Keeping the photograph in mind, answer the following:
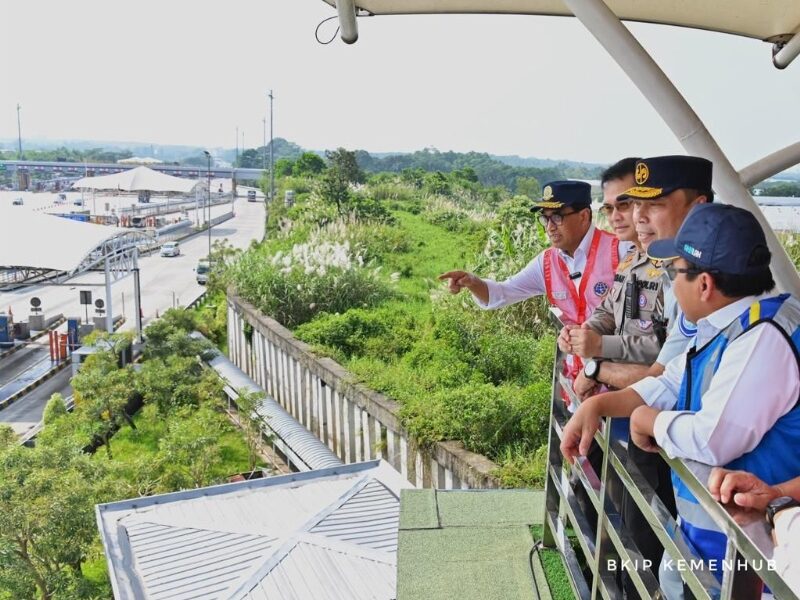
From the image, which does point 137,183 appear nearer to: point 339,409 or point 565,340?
point 339,409

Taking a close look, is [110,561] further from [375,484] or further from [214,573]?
[375,484]

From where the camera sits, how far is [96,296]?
2547 cm

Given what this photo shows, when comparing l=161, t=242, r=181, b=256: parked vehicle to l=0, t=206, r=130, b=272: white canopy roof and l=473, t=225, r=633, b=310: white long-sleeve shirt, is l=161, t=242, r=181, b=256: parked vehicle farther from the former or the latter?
l=473, t=225, r=633, b=310: white long-sleeve shirt

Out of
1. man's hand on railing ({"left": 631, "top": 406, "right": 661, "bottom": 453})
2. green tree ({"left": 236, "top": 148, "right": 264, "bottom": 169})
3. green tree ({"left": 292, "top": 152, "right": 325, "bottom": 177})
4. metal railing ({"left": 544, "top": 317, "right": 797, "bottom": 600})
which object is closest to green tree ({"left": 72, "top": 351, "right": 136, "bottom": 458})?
metal railing ({"left": 544, "top": 317, "right": 797, "bottom": 600})

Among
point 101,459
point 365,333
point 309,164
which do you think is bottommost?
point 101,459

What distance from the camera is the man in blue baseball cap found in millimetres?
1336

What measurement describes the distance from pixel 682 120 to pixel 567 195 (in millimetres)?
730

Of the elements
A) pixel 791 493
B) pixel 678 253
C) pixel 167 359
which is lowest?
pixel 167 359

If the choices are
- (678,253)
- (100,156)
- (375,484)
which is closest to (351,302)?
(375,484)

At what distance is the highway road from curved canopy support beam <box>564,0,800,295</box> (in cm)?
1159

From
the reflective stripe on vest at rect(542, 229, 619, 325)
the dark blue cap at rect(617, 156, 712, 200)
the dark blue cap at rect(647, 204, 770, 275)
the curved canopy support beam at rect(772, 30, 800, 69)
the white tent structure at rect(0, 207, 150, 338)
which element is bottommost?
the white tent structure at rect(0, 207, 150, 338)

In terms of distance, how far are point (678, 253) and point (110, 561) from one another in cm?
285

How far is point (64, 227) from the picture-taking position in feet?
61.8

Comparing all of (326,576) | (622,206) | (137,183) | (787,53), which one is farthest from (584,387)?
(137,183)
